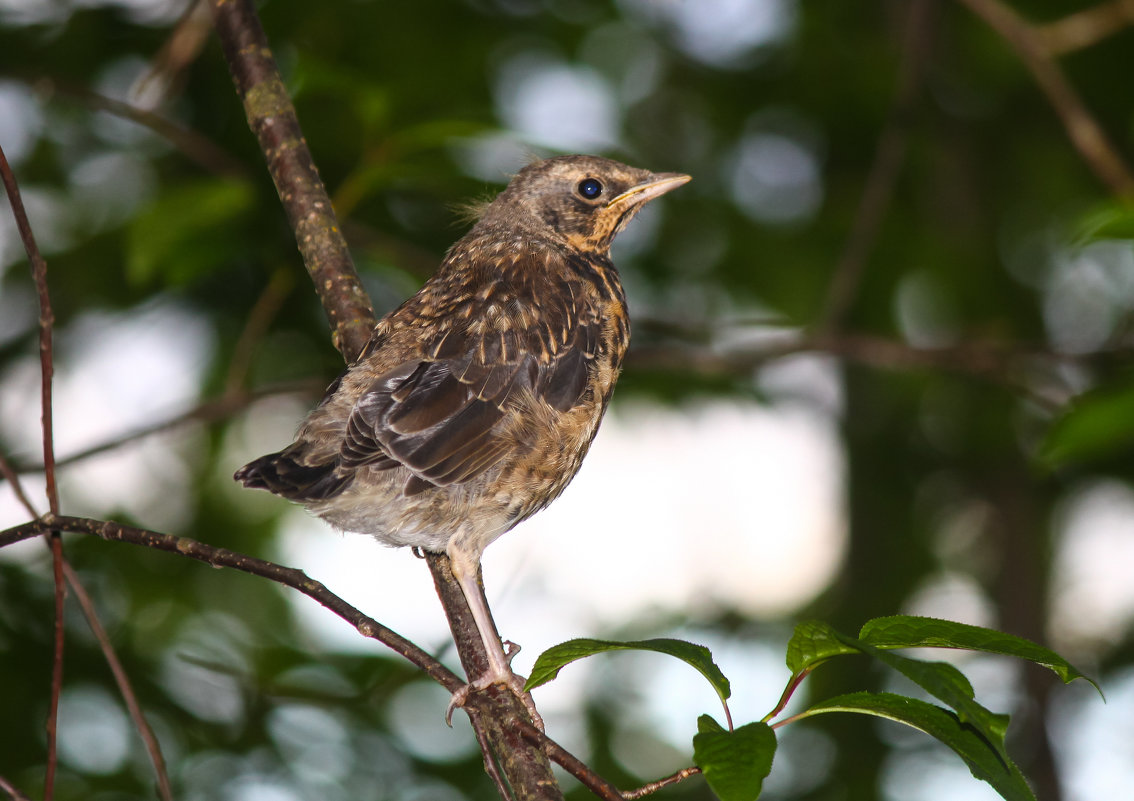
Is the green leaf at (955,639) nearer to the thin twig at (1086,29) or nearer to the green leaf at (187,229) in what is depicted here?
the green leaf at (187,229)

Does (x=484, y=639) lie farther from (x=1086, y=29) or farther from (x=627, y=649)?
(x=1086, y=29)

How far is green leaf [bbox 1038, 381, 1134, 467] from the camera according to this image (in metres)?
2.73

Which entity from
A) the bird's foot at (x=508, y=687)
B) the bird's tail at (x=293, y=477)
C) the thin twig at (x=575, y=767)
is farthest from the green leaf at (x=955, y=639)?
the bird's tail at (x=293, y=477)

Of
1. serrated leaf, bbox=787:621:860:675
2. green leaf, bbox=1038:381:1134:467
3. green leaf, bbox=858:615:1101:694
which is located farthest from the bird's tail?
green leaf, bbox=1038:381:1134:467

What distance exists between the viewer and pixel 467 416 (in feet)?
10.3

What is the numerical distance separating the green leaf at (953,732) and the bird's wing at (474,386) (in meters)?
1.39

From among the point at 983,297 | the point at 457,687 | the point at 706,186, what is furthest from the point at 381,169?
the point at 983,297

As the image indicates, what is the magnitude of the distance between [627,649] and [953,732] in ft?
1.73

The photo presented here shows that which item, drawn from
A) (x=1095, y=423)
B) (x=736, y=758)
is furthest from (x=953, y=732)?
(x=1095, y=423)

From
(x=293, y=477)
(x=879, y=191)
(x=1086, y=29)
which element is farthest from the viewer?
(x=879, y=191)

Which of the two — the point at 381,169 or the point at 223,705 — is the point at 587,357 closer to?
the point at 381,169

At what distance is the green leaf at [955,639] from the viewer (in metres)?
1.68

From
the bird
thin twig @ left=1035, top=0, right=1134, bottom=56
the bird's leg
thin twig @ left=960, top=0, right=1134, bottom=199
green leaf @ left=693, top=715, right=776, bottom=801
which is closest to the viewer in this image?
green leaf @ left=693, top=715, right=776, bottom=801

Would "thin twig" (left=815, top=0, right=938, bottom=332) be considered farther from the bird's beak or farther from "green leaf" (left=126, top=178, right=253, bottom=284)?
"green leaf" (left=126, top=178, right=253, bottom=284)
